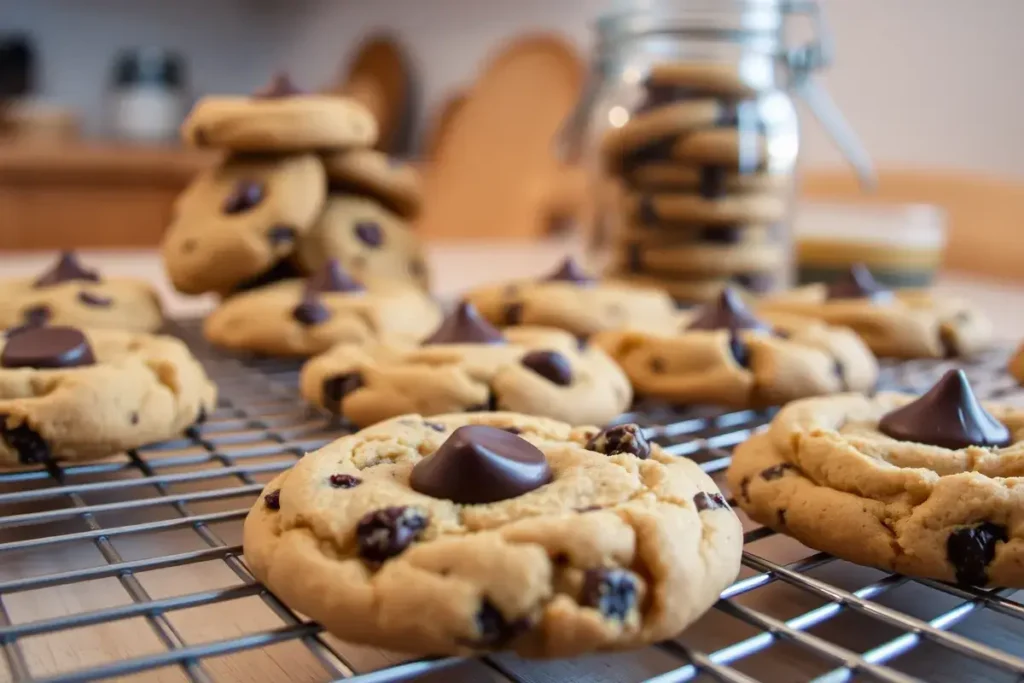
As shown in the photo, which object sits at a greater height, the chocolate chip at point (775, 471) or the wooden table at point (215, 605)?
the chocolate chip at point (775, 471)

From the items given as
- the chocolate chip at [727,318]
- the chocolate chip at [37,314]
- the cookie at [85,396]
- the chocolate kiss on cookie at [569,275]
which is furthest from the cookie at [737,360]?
the chocolate chip at [37,314]

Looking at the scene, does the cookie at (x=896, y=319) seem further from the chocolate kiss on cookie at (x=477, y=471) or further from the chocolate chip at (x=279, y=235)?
the chocolate kiss on cookie at (x=477, y=471)

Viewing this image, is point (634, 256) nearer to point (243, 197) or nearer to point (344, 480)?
point (243, 197)

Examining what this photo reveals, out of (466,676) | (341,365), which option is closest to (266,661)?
(466,676)

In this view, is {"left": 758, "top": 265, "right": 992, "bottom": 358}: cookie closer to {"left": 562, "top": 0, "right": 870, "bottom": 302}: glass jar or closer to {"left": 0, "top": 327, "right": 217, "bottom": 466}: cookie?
{"left": 562, "top": 0, "right": 870, "bottom": 302}: glass jar

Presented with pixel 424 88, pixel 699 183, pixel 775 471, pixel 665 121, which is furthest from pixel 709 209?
pixel 424 88

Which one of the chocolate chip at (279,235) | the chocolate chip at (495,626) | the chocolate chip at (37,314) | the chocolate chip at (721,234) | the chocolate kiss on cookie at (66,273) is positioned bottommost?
the chocolate chip at (495,626)
